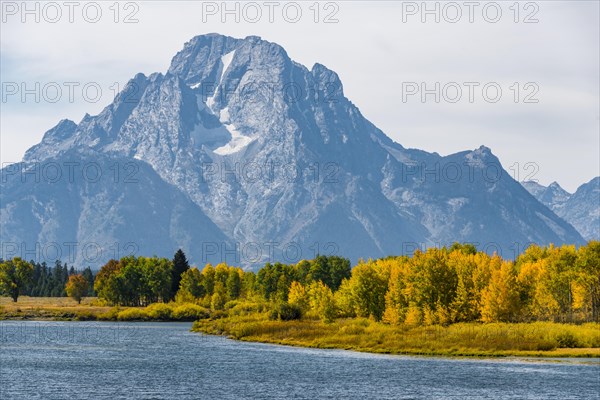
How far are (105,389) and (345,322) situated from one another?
82509 mm

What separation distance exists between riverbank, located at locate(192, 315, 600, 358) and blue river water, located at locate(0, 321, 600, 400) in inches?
227

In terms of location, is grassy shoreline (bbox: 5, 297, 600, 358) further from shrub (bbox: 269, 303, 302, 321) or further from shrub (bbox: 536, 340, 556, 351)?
shrub (bbox: 269, 303, 302, 321)

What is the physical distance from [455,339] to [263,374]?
38215mm

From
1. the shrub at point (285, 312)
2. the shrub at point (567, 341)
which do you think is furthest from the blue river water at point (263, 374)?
the shrub at point (285, 312)

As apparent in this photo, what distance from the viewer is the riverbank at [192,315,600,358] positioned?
121m

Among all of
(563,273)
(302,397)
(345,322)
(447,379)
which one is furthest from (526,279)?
(302,397)

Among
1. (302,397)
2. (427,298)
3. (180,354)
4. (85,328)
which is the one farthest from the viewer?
(85,328)

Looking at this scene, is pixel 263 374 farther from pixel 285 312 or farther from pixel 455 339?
pixel 285 312

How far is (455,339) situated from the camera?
12681cm

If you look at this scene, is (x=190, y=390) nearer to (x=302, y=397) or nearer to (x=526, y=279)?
(x=302, y=397)

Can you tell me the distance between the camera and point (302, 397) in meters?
83.4

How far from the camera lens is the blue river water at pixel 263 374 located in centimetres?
8506

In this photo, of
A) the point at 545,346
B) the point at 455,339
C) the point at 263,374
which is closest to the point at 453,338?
the point at 455,339

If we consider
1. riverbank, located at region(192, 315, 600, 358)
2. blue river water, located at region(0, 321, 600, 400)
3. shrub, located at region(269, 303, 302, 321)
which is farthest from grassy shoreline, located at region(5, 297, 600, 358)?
shrub, located at region(269, 303, 302, 321)
